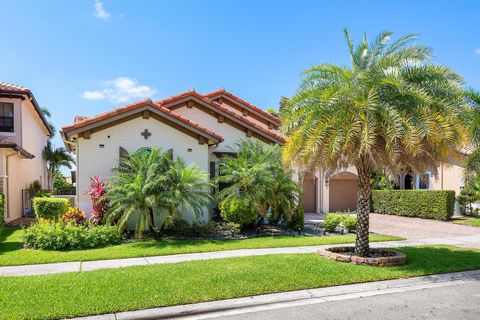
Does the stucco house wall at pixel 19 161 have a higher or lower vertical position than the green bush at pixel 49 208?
higher

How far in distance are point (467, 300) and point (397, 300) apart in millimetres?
1273

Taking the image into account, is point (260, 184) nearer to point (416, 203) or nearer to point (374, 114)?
point (374, 114)

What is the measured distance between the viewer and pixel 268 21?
552 inches

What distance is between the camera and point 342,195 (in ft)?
76.4

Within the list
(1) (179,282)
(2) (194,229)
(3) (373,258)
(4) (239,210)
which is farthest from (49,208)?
(3) (373,258)

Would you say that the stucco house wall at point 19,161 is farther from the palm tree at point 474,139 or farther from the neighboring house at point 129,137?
the palm tree at point 474,139

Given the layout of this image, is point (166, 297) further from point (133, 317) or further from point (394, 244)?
point (394, 244)

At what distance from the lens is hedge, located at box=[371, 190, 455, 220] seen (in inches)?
758

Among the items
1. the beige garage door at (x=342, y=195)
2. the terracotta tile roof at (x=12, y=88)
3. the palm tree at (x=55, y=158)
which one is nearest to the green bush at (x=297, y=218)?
the beige garage door at (x=342, y=195)

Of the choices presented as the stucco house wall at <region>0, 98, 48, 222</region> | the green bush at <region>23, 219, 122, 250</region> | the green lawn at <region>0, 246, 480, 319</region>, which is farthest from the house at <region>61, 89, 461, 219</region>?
the stucco house wall at <region>0, 98, 48, 222</region>

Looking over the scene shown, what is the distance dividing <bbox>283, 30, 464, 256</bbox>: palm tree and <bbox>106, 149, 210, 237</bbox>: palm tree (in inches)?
160

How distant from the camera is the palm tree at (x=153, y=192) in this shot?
1152 cm

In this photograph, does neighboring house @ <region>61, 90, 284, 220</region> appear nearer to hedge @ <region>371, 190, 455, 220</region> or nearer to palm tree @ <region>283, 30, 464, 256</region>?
palm tree @ <region>283, 30, 464, 256</region>

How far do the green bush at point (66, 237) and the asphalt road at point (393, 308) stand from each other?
6.53 metres
